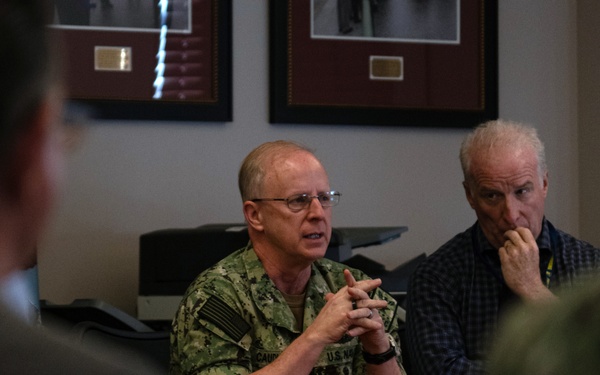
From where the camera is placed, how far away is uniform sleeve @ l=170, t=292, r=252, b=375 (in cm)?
204

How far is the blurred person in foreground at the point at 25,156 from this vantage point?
419 millimetres

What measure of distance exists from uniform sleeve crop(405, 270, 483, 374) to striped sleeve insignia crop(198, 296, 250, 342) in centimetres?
48

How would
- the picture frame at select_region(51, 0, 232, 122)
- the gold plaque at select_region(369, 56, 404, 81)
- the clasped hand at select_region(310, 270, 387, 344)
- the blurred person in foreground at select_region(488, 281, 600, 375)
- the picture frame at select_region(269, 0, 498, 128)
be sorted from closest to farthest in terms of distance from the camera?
the blurred person in foreground at select_region(488, 281, 600, 375)
the clasped hand at select_region(310, 270, 387, 344)
the picture frame at select_region(51, 0, 232, 122)
the picture frame at select_region(269, 0, 498, 128)
the gold plaque at select_region(369, 56, 404, 81)

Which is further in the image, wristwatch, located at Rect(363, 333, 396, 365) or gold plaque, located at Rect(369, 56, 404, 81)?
gold plaque, located at Rect(369, 56, 404, 81)

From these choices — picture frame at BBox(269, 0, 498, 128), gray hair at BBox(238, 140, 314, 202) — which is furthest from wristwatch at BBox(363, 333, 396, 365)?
picture frame at BBox(269, 0, 498, 128)

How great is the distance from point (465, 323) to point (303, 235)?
0.48 meters

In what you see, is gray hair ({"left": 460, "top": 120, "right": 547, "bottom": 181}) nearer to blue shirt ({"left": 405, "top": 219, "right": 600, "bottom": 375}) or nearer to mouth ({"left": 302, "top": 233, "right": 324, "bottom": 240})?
blue shirt ({"left": 405, "top": 219, "right": 600, "bottom": 375})

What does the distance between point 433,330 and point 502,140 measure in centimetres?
53

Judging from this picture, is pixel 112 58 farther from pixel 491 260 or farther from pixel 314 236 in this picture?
pixel 491 260

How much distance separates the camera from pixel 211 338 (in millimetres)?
2064

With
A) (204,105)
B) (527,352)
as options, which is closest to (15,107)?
(527,352)

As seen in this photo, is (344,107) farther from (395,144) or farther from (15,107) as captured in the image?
(15,107)

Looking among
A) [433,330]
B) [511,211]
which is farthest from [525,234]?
[433,330]

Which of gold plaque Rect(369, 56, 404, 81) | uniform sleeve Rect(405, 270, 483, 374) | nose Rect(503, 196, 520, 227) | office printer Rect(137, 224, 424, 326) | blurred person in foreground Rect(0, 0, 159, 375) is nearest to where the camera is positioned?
blurred person in foreground Rect(0, 0, 159, 375)
